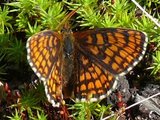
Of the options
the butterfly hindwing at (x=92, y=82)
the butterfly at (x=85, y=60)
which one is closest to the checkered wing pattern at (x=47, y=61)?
the butterfly at (x=85, y=60)

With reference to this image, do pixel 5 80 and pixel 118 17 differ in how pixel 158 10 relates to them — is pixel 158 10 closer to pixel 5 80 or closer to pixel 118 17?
pixel 118 17

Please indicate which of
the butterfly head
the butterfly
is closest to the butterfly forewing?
the butterfly

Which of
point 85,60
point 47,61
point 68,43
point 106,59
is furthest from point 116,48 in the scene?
point 47,61

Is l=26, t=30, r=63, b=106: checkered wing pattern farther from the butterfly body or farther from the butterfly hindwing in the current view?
the butterfly hindwing

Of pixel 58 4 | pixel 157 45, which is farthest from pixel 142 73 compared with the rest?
pixel 58 4

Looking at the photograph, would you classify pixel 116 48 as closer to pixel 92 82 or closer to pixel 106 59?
pixel 106 59

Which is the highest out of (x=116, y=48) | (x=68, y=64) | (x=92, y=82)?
(x=116, y=48)

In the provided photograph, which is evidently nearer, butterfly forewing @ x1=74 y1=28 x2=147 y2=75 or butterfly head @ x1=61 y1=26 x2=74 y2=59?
butterfly forewing @ x1=74 y1=28 x2=147 y2=75
